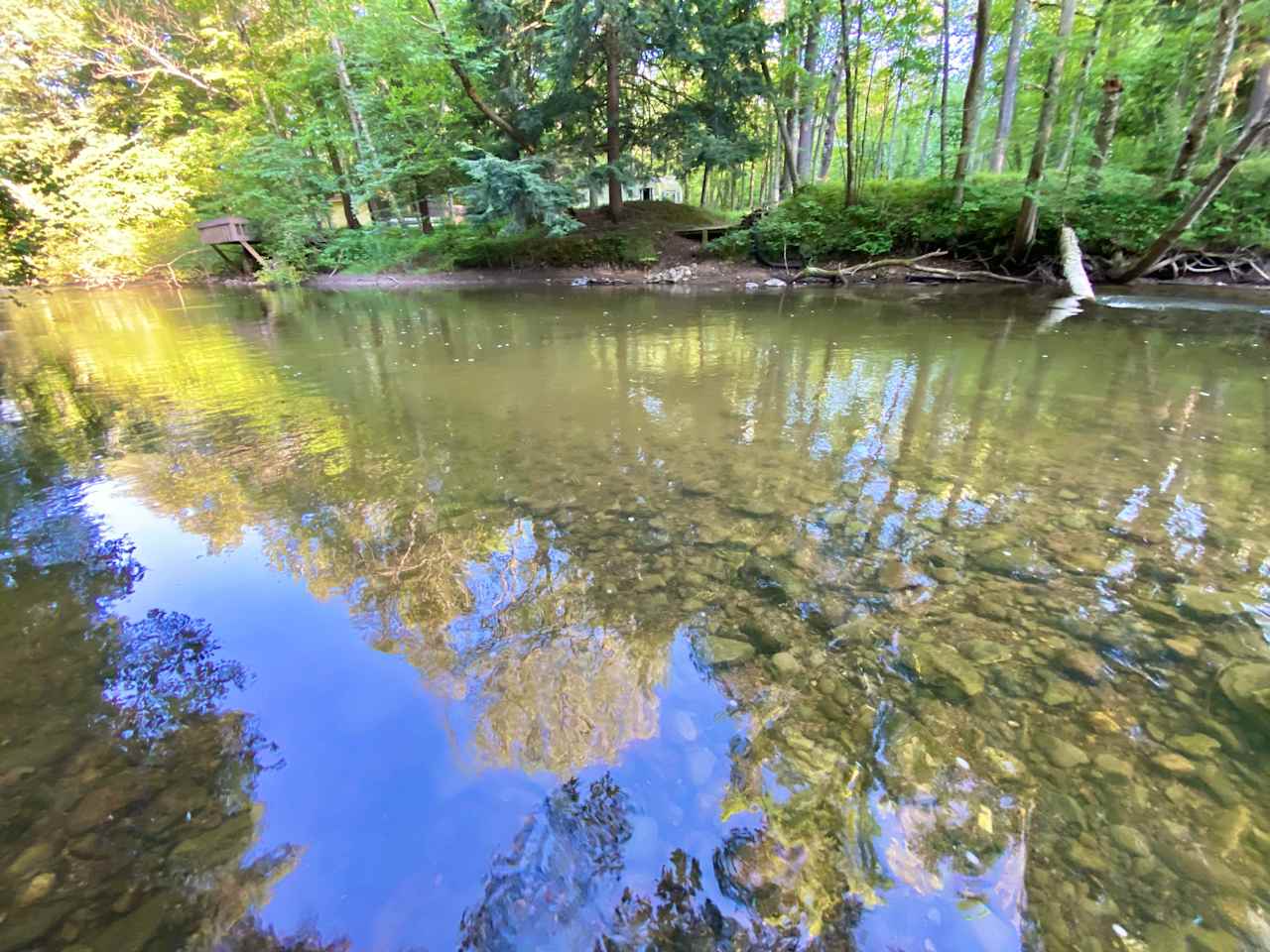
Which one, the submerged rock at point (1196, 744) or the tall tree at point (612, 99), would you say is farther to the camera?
the tall tree at point (612, 99)

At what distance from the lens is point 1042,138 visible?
12.9 m

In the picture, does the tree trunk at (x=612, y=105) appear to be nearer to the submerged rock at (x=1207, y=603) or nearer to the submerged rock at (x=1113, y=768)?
the submerged rock at (x=1207, y=603)

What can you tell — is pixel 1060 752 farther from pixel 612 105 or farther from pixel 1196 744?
pixel 612 105

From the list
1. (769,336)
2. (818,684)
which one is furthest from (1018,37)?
(818,684)

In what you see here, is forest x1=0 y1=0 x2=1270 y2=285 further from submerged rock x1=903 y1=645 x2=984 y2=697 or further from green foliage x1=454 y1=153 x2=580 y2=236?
submerged rock x1=903 y1=645 x2=984 y2=697

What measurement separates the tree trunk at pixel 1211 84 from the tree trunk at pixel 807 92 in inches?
385

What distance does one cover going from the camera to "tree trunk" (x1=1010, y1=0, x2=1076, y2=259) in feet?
38.7

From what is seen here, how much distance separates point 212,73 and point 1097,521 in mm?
31892

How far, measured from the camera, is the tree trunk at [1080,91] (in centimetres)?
1244

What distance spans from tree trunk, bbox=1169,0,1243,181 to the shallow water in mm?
9152

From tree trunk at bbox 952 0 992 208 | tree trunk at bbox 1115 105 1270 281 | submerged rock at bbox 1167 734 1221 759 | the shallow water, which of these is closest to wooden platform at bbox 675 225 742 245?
tree trunk at bbox 952 0 992 208

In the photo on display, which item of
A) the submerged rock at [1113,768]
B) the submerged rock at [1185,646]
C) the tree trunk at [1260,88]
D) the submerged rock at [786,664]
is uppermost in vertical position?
the tree trunk at [1260,88]

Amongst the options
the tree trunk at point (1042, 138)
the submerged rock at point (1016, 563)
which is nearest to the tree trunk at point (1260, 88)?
the tree trunk at point (1042, 138)

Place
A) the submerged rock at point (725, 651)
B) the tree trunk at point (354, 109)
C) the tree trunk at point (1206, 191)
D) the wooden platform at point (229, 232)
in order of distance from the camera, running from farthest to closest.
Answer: the wooden platform at point (229, 232)
the tree trunk at point (354, 109)
the tree trunk at point (1206, 191)
the submerged rock at point (725, 651)
